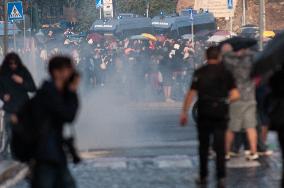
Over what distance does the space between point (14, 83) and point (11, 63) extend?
649mm

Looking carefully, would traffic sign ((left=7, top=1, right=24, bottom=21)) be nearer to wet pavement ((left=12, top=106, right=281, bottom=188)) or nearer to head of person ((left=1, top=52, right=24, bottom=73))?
wet pavement ((left=12, top=106, right=281, bottom=188))

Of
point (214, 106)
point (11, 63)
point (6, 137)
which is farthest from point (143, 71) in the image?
point (214, 106)

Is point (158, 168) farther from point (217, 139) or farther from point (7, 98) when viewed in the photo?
point (7, 98)

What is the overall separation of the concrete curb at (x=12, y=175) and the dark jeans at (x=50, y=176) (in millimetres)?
3904

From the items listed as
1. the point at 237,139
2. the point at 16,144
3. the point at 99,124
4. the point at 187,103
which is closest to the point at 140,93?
the point at 99,124

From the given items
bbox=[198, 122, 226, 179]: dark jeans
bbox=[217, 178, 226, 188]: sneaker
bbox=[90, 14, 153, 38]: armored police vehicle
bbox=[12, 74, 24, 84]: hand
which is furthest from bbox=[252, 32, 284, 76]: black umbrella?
bbox=[90, 14, 153, 38]: armored police vehicle

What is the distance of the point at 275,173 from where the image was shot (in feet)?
43.5

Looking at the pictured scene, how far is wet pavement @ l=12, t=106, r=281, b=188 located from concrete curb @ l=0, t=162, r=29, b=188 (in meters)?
0.19

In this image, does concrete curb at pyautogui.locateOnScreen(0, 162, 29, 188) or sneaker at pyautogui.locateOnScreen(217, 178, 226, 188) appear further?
concrete curb at pyautogui.locateOnScreen(0, 162, 29, 188)

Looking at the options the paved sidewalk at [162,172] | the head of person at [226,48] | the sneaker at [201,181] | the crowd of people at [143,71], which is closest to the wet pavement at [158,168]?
the paved sidewalk at [162,172]

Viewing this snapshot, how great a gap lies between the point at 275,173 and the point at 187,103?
188cm

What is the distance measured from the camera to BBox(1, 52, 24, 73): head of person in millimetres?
14508

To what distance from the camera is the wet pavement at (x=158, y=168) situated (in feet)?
41.3

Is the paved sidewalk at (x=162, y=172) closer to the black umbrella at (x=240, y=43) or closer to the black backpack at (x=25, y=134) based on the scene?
the black umbrella at (x=240, y=43)
